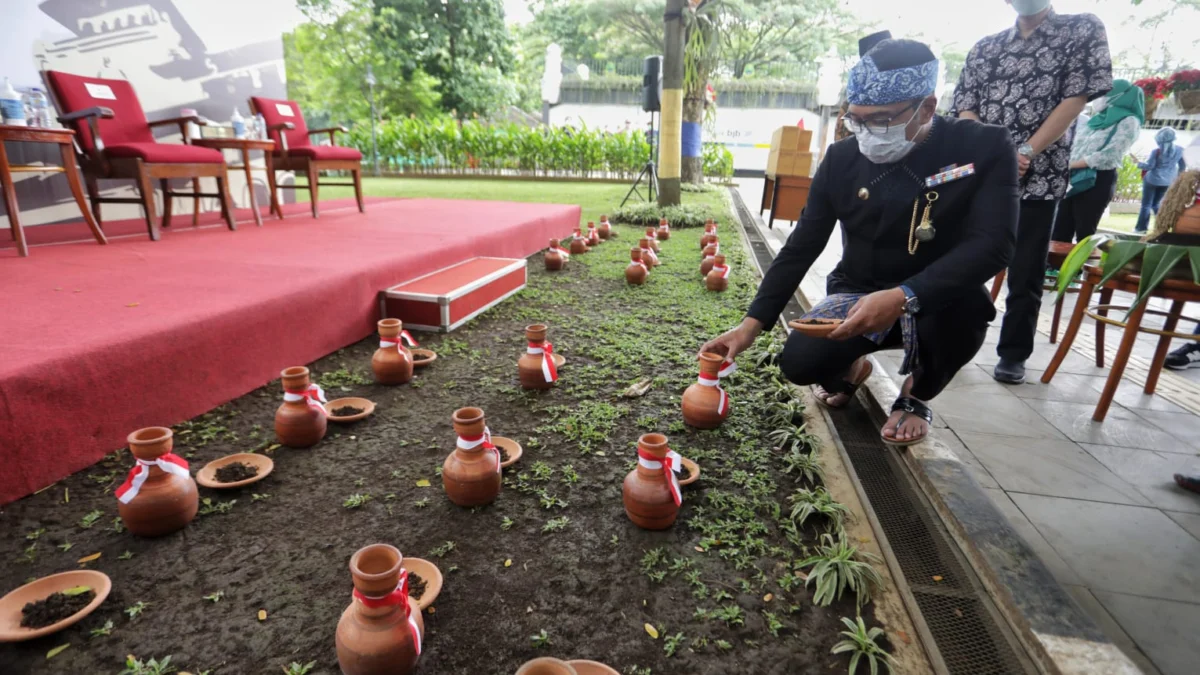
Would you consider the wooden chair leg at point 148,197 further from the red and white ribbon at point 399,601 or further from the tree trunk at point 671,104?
the tree trunk at point 671,104

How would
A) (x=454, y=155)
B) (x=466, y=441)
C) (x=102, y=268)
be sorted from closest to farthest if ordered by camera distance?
1. (x=466, y=441)
2. (x=102, y=268)
3. (x=454, y=155)

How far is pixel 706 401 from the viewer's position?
6.90ft

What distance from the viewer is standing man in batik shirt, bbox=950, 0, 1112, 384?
95.1 inches

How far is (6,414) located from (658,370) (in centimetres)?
219

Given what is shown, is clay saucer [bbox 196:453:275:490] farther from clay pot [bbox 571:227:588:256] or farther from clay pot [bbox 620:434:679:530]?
clay pot [bbox 571:227:588:256]

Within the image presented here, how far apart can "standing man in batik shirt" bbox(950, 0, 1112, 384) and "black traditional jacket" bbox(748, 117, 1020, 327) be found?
81 cm

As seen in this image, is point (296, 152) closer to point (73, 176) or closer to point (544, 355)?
point (73, 176)

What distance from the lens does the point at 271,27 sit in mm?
6637

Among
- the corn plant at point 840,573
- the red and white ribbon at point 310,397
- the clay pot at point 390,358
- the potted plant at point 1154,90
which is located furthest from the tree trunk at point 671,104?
the corn plant at point 840,573

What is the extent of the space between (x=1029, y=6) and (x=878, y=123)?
1340 mm

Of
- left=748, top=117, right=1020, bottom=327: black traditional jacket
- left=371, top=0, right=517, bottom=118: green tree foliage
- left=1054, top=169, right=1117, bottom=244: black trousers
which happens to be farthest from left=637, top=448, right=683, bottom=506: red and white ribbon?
left=371, top=0, right=517, bottom=118: green tree foliage

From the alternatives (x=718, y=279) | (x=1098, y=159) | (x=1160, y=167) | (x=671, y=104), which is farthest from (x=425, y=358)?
(x=1160, y=167)

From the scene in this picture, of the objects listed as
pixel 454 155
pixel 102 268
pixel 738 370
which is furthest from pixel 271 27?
pixel 454 155

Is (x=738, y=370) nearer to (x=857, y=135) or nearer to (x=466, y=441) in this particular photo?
(x=857, y=135)
